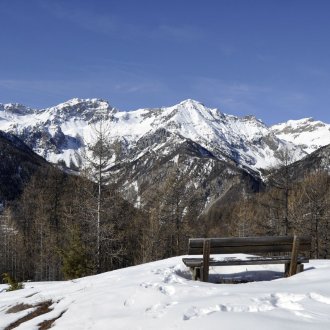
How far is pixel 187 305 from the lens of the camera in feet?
25.5

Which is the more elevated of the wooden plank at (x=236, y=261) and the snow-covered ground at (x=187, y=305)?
the wooden plank at (x=236, y=261)

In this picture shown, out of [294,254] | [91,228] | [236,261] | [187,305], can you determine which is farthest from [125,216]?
[187,305]

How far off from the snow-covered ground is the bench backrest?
1035 millimetres

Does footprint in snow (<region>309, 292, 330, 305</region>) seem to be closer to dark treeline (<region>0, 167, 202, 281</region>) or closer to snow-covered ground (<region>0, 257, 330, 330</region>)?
snow-covered ground (<region>0, 257, 330, 330</region>)

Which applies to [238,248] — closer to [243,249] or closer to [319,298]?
[243,249]

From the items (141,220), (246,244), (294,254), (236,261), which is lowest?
(141,220)

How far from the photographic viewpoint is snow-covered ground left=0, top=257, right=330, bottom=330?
6.74 m

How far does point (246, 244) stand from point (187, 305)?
445 cm

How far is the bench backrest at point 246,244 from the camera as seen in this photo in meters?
11.6

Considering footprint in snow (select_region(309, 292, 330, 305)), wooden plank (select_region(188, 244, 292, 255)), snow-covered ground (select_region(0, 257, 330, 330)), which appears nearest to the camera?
snow-covered ground (select_region(0, 257, 330, 330))

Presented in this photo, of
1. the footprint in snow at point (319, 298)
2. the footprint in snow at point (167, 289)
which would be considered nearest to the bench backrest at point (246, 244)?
the footprint in snow at point (167, 289)

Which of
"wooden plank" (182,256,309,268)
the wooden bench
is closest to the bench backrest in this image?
the wooden bench

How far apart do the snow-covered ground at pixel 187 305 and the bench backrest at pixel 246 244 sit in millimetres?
1035

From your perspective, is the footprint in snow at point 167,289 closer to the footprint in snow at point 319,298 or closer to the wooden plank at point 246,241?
the wooden plank at point 246,241
